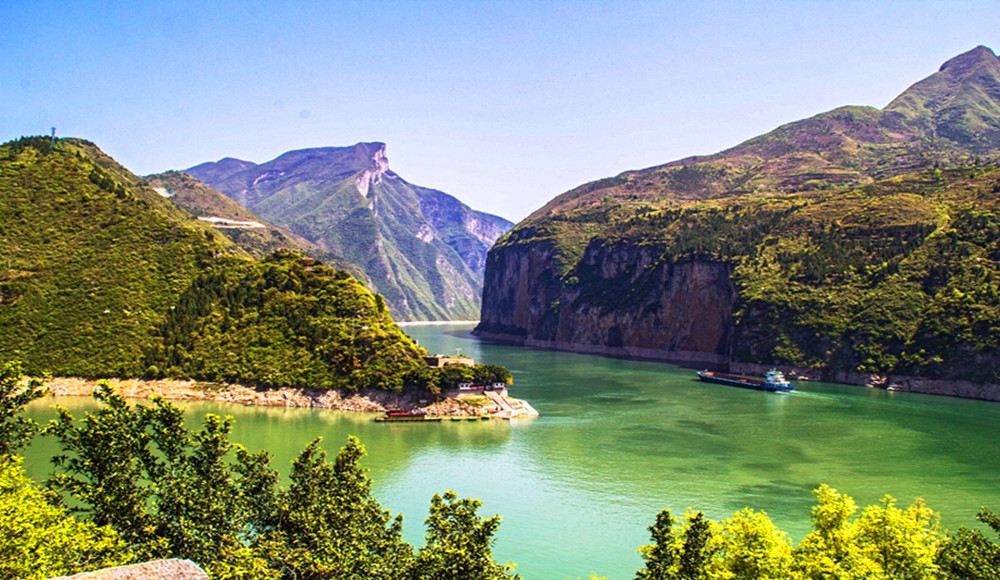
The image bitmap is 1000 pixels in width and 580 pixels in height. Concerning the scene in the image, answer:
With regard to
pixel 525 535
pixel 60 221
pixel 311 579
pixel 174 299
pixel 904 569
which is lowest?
pixel 525 535

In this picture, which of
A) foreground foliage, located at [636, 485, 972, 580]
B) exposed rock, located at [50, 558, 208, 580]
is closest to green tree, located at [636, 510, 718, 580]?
foreground foliage, located at [636, 485, 972, 580]

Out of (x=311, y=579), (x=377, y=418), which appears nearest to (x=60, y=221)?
(x=377, y=418)

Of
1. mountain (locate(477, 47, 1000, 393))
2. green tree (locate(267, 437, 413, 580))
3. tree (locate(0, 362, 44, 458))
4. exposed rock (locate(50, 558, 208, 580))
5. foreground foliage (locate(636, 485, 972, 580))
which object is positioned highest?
mountain (locate(477, 47, 1000, 393))

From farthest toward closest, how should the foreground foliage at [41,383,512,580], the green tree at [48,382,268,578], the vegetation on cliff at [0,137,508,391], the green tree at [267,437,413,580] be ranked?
the vegetation on cliff at [0,137,508,391], the green tree at [267,437,413,580], the green tree at [48,382,268,578], the foreground foliage at [41,383,512,580]

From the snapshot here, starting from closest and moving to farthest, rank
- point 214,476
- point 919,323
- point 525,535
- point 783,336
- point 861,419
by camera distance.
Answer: point 214,476
point 525,535
point 861,419
point 919,323
point 783,336

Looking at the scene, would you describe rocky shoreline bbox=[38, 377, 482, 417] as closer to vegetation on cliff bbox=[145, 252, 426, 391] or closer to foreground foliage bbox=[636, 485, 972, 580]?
vegetation on cliff bbox=[145, 252, 426, 391]

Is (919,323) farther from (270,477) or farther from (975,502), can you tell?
(270,477)
